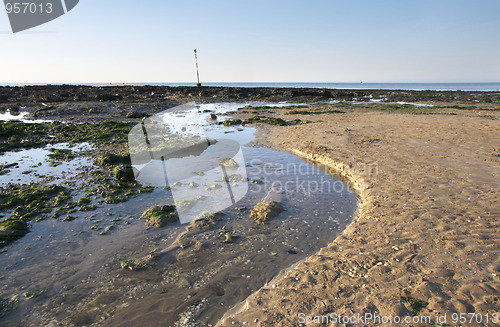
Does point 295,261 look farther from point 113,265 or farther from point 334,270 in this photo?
point 113,265

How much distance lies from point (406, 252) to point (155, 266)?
4.49 metres

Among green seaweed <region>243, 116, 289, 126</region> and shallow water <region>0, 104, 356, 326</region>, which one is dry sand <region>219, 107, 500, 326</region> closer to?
shallow water <region>0, 104, 356, 326</region>

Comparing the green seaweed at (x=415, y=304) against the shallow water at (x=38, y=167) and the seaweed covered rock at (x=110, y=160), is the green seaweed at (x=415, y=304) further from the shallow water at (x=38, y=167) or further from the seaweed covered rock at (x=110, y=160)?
the seaweed covered rock at (x=110, y=160)

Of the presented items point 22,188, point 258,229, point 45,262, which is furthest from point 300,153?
point 22,188

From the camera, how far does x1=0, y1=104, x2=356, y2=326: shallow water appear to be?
12.1 feet

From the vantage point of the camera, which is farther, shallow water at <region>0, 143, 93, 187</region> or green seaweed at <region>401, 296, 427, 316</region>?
shallow water at <region>0, 143, 93, 187</region>

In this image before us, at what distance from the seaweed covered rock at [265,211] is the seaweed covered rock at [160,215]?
6.48ft

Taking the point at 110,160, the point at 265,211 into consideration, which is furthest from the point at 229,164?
the point at 110,160

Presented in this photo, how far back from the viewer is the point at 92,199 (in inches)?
288

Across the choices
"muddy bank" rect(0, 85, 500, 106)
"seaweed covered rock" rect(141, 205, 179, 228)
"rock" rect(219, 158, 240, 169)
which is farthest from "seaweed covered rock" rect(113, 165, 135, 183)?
"muddy bank" rect(0, 85, 500, 106)

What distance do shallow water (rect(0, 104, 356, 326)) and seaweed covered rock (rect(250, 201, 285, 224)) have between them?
170mm

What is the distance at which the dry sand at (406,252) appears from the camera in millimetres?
3309

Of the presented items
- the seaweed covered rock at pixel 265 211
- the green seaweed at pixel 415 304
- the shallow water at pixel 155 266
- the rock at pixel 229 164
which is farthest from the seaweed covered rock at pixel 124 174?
the green seaweed at pixel 415 304

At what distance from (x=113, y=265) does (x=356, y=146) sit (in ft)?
34.5
